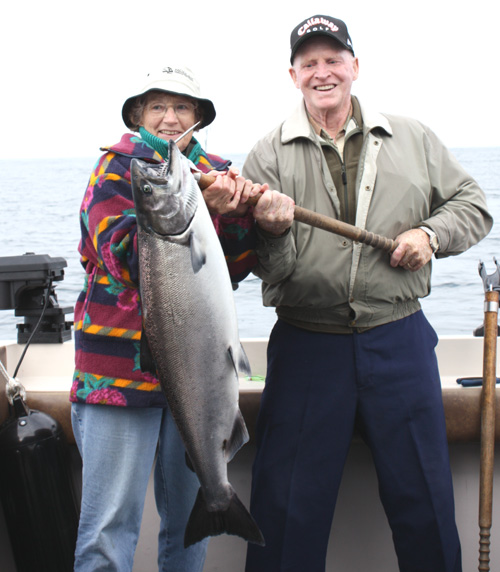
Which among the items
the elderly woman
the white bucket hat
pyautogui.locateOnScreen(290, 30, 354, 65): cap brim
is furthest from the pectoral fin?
pyautogui.locateOnScreen(290, 30, 354, 65): cap brim

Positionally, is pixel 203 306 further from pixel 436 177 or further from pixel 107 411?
pixel 436 177

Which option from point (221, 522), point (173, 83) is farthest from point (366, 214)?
point (221, 522)

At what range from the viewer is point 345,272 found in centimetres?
314

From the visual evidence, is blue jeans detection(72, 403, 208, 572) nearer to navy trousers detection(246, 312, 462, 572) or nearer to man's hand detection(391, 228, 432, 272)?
navy trousers detection(246, 312, 462, 572)

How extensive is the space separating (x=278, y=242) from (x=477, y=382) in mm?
1478

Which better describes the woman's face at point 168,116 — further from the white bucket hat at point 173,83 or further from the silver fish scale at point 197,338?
the silver fish scale at point 197,338

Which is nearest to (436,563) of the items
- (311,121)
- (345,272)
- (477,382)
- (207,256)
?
(477,382)

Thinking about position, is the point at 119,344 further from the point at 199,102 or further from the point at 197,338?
the point at 199,102

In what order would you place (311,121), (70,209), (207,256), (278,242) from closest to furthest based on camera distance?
(207,256) < (278,242) < (311,121) < (70,209)

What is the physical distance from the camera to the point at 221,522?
259 centimetres

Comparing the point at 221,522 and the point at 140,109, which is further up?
the point at 140,109

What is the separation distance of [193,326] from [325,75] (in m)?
1.57

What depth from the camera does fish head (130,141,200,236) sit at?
2.30 metres

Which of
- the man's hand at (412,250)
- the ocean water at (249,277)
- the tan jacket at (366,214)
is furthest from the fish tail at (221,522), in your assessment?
the ocean water at (249,277)
